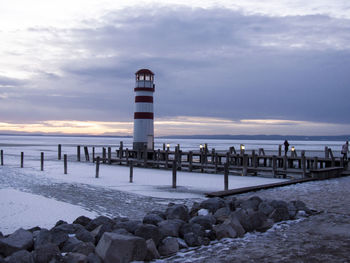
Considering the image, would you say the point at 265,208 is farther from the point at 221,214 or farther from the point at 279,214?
the point at 221,214

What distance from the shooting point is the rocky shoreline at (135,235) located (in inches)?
270

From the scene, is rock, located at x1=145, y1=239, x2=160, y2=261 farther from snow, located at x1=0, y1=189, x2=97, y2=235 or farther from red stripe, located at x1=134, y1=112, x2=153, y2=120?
red stripe, located at x1=134, y1=112, x2=153, y2=120

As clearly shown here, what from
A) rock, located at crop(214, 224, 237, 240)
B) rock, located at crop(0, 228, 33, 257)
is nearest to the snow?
rock, located at crop(0, 228, 33, 257)

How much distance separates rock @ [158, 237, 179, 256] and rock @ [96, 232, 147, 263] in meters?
0.66

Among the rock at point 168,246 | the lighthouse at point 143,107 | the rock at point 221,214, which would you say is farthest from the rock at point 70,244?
the lighthouse at point 143,107

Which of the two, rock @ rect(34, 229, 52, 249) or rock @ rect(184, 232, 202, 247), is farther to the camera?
rock @ rect(184, 232, 202, 247)

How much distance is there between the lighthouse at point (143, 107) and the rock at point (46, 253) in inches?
899

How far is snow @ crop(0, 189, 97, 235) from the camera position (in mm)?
10016

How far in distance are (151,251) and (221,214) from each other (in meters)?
3.33

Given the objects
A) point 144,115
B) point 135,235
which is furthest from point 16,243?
point 144,115

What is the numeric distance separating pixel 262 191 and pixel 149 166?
46.3 feet

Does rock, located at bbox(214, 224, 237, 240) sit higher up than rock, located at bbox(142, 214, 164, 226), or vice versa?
rock, located at bbox(142, 214, 164, 226)

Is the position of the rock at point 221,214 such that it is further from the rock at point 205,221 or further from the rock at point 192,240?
the rock at point 192,240

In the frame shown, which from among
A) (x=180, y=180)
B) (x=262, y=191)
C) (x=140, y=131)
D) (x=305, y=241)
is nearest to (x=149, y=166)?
(x=140, y=131)
